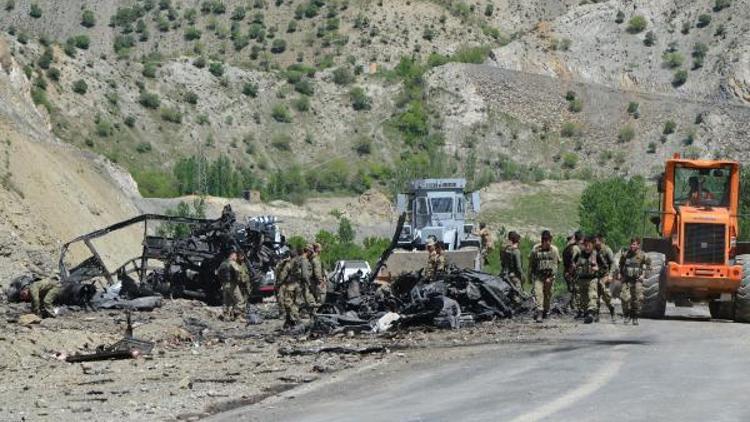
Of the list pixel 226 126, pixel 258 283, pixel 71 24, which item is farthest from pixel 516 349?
pixel 71 24

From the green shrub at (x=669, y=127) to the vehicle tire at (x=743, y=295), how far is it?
100 m

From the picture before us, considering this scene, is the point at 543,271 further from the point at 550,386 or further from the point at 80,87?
the point at 80,87

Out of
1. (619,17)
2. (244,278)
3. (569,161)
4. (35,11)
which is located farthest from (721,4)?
(244,278)

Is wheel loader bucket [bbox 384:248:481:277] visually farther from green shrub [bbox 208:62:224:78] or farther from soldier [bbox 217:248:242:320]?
green shrub [bbox 208:62:224:78]

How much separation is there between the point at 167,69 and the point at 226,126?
8.26 m

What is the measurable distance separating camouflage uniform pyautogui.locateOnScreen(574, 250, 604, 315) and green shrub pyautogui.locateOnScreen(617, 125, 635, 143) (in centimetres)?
10213

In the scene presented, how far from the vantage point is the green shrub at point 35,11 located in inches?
6043

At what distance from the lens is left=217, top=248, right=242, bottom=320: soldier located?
103 feet

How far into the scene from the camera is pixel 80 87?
108125mm

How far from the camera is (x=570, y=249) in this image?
2734cm

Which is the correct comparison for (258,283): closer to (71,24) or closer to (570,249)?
(570,249)

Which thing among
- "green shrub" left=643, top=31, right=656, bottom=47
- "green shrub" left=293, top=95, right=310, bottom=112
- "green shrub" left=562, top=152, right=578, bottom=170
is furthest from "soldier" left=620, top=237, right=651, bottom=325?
"green shrub" left=643, top=31, right=656, bottom=47

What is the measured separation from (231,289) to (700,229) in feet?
32.2

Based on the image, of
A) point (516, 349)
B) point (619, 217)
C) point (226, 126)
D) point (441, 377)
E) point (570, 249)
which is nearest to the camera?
point (441, 377)
